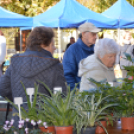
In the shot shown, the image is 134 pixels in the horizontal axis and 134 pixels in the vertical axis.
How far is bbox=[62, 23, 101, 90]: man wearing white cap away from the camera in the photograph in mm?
4270

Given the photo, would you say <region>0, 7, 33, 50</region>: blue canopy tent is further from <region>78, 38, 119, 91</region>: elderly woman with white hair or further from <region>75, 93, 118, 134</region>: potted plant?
<region>75, 93, 118, 134</region>: potted plant

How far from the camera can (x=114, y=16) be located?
38.7 ft

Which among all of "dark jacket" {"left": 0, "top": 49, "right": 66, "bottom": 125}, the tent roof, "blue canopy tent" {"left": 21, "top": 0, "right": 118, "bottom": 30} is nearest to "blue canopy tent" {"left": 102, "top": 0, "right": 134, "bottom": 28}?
"blue canopy tent" {"left": 21, "top": 0, "right": 118, "bottom": 30}

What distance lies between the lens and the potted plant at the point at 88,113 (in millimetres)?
2090

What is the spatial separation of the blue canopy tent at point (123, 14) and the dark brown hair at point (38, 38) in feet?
27.8

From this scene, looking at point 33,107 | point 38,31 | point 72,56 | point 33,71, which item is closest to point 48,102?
point 33,107

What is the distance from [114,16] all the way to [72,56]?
777cm

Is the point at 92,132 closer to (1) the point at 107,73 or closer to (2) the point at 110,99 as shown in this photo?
(2) the point at 110,99

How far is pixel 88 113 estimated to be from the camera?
2.11 metres

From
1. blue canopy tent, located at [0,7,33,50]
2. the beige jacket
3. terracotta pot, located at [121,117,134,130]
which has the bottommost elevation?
terracotta pot, located at [121,117,134,130]

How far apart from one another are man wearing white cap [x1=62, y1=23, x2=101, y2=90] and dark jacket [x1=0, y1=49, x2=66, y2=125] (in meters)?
1.35

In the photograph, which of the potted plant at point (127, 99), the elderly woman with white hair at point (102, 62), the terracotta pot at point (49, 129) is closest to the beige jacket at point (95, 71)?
the elderly woman with white hair at point (102, 62)

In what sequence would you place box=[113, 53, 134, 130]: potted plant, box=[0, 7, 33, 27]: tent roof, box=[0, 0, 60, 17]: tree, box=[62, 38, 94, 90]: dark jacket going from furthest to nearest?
box=[0, 0, 60, 17]: tree
box=[0, 7, 33, 27]: tent roof
box=[62, 38, 94, 90]: dark jacket
box=[113, 53, 134, 130]: potted plant

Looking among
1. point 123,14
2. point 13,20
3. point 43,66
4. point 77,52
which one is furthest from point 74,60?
point 123,14
